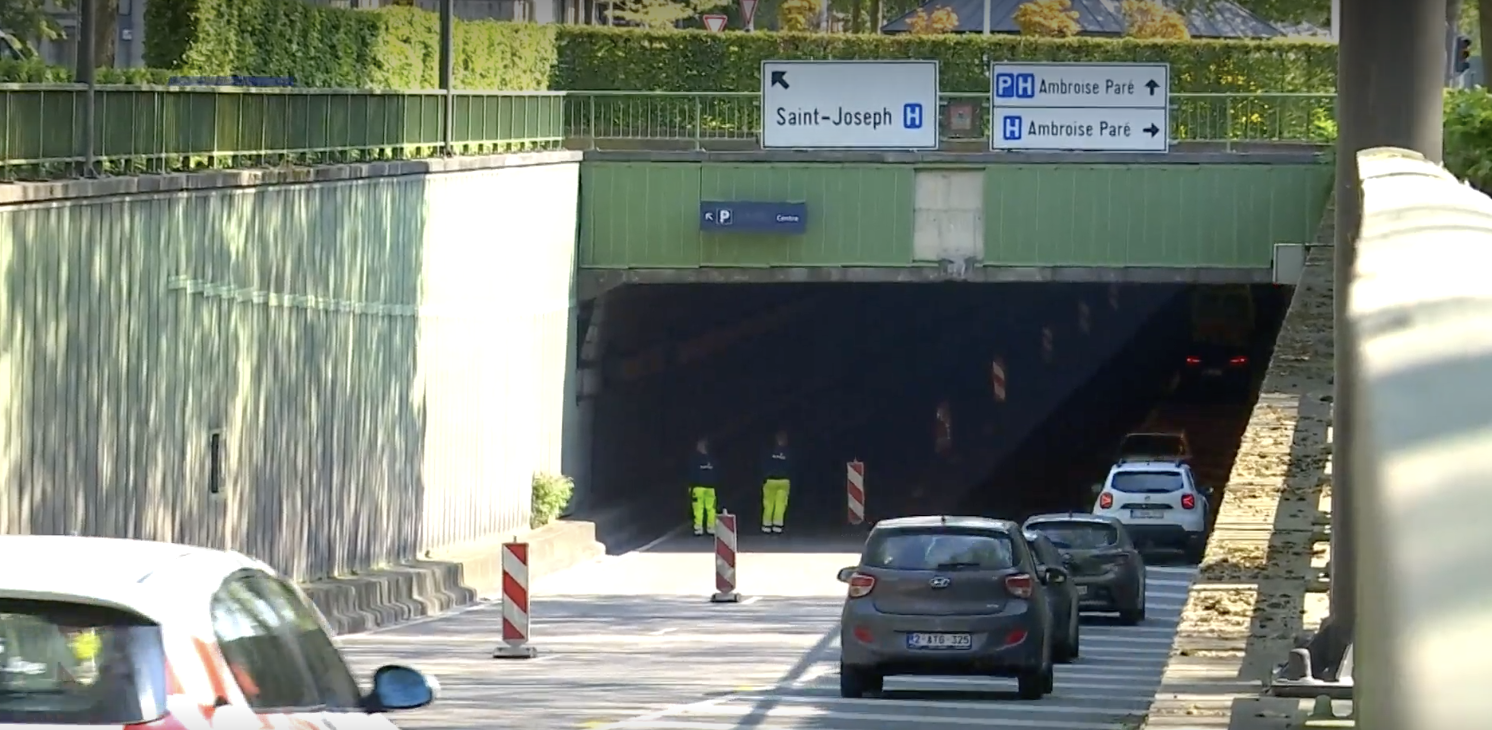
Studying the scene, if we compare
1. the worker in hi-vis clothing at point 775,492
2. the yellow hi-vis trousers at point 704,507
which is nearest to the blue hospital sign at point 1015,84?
the worker in hi-vis clothing at point 775,492

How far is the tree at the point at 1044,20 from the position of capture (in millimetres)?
55812

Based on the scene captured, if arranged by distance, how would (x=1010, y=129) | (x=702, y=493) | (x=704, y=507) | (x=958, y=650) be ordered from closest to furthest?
(x=958, y=650), (x=1010, y=129), (x=702, y=493), (x=704, y=507)

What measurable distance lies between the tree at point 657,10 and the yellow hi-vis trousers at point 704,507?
2666cm

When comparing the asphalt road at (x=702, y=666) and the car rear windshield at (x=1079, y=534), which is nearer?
the asphalt road at (x=702, y=666)

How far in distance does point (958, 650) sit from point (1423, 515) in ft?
57.4

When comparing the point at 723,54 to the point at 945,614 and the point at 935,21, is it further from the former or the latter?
the point at 945,614

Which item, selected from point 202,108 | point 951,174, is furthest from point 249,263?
point 951,174

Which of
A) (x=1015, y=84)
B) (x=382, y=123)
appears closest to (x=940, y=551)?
(x=382, y=123)

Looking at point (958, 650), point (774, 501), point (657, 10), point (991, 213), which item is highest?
point (657, 10)

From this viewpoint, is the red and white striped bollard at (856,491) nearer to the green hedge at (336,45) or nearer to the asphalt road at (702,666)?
the asphalt road at (702,666)

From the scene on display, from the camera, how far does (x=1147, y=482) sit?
3544 cm

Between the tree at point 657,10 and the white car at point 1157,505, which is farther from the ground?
the tree at point 657,10

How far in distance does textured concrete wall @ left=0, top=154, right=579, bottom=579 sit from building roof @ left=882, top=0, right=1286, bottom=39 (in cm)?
2352

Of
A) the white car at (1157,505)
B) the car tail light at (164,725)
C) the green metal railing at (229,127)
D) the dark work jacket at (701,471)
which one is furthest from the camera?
the dark work jacket at (701,471)
